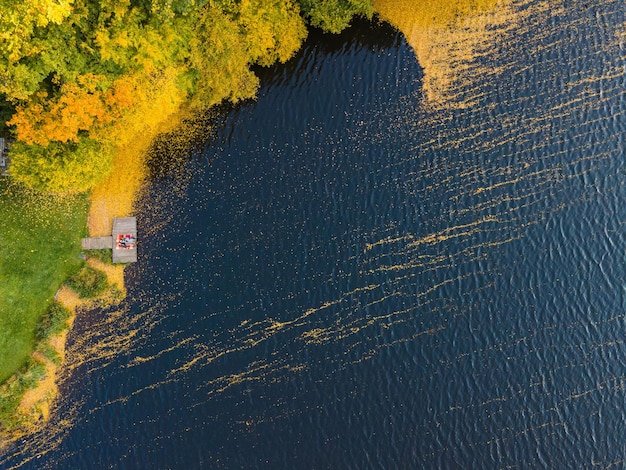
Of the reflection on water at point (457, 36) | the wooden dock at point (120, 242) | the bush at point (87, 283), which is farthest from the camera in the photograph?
the reflection on water at point (457, 36)

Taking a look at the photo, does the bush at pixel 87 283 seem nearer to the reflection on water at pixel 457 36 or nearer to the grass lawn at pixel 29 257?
the grass lawn at pixel 29 257

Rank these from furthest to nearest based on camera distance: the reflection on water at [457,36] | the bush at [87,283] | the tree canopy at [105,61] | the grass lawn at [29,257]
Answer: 1. the reflection on water at [457,36]
2. the bush at [87,283]
3. the grass lawn at [29,257]
4. the tree canopy at [105,61]

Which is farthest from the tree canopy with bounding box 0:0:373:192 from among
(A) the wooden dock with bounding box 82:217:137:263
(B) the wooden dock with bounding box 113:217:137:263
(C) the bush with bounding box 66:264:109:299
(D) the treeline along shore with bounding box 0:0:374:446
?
(C) the bush with bounding box 66:264:109:299

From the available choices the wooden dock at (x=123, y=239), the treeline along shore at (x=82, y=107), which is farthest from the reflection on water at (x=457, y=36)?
the wooden dock at (x=123, y=239)

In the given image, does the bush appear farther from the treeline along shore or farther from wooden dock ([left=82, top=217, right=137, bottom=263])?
wooden dock ([left=82, top=217, right=137, bottom=263])

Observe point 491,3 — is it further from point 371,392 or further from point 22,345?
point 22,345

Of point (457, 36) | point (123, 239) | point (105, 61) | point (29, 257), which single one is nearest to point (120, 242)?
point (123, 239)

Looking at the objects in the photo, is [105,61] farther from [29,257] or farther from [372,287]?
[372,287]
